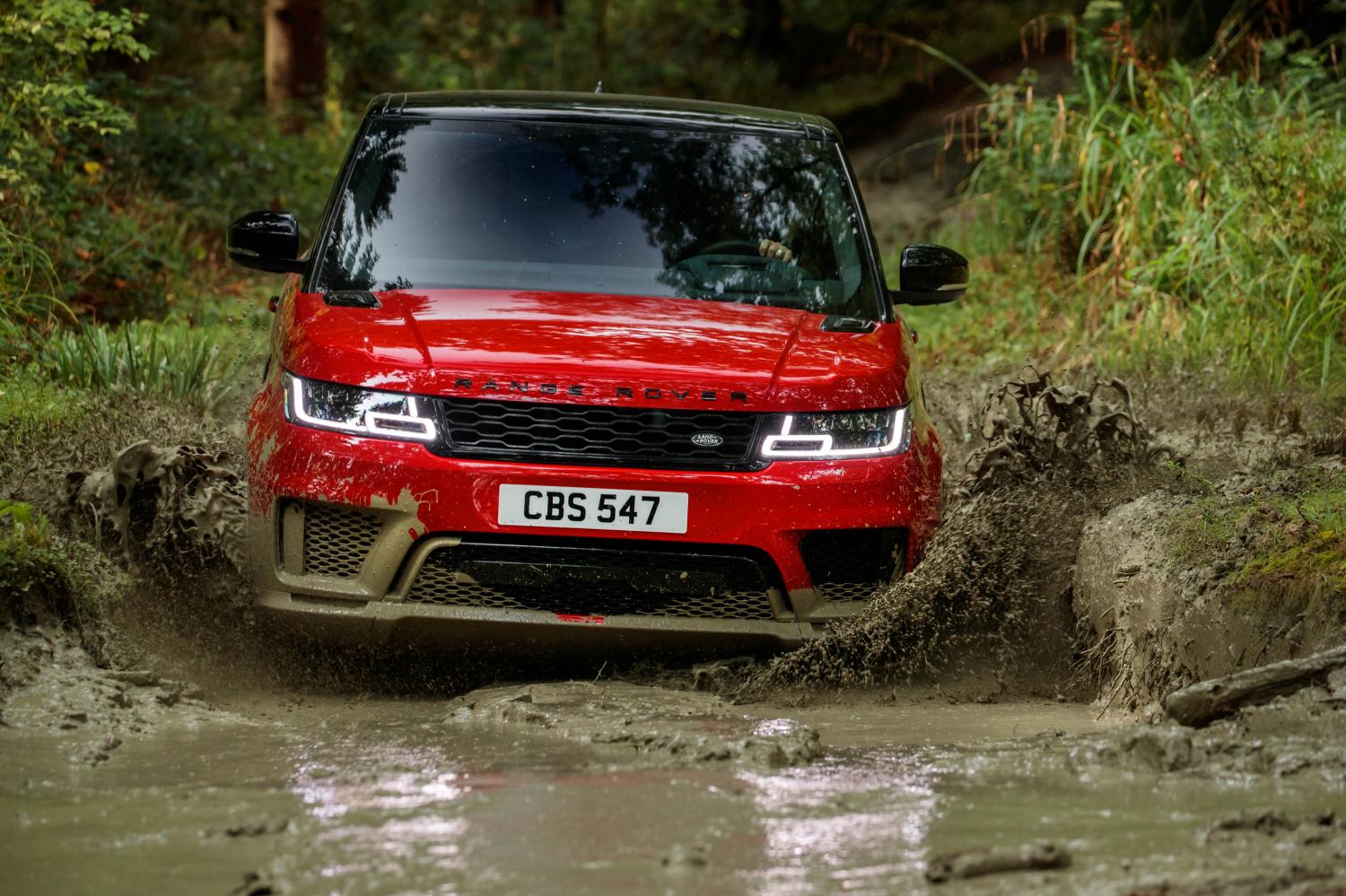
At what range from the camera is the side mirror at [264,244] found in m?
5.62

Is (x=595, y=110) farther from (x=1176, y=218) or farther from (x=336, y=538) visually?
(x=1176, y=218)

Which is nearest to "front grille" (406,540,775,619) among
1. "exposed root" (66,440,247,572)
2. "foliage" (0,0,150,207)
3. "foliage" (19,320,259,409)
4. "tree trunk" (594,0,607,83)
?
"exposed root" (66,440,247,572)

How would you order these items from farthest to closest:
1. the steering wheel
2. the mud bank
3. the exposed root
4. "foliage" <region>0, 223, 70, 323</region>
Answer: "foliage" <region>0, 223, 70, 323</region>, the steering wheel, the exposed root, the mud bank

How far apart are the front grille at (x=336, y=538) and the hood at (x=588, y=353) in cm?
36

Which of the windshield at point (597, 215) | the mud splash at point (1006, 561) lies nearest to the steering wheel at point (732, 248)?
the windshield at point (597, 215)

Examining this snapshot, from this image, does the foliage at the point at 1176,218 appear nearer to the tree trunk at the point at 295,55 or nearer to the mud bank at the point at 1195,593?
the mud bank at the point at 1195,593

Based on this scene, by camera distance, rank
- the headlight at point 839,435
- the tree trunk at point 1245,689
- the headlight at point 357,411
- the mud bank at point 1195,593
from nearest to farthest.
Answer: the tree trunk at point 1245,689
the mud bank at point 1195,593
the headlight at point 357,411
the headlight at point 839,435

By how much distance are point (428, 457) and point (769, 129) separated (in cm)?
220

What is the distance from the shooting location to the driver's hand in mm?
5773

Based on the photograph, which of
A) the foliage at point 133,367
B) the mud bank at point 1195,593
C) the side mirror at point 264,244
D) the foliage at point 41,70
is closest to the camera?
the mud bank at point 1195,593

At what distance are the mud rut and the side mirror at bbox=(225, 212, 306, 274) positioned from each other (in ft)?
2.35

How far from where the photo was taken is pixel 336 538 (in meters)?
4.64

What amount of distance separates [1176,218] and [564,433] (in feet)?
19.7

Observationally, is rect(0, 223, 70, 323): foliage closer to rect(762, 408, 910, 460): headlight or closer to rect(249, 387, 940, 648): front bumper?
rect(249, 387, 940, 648): front bumper
